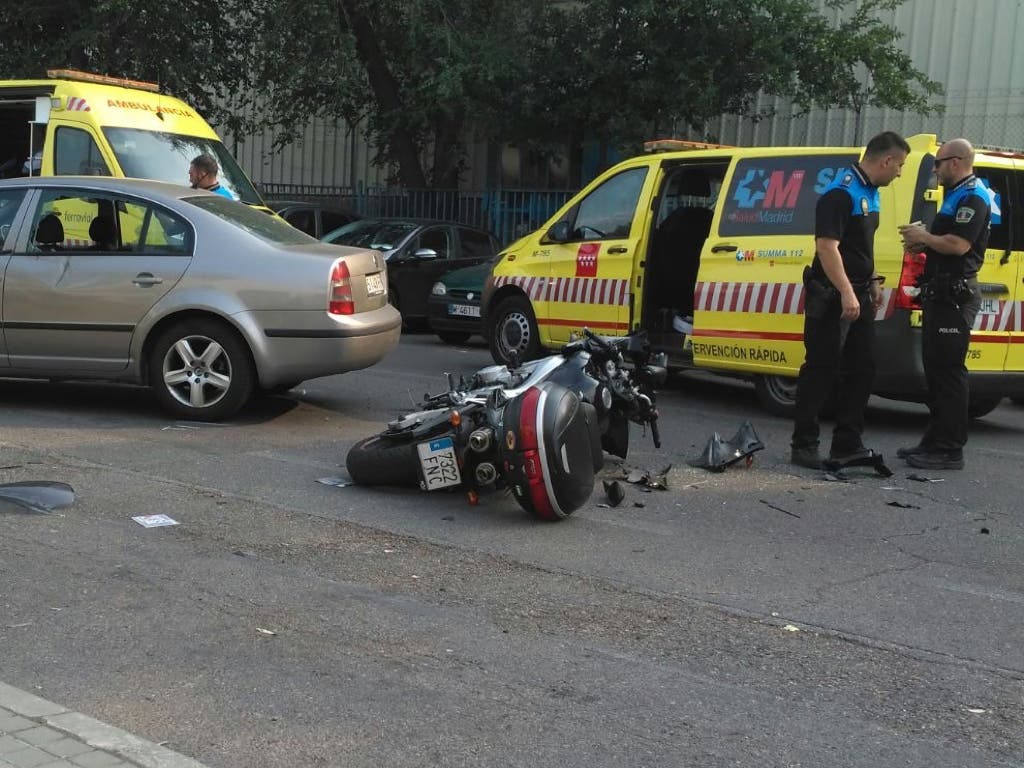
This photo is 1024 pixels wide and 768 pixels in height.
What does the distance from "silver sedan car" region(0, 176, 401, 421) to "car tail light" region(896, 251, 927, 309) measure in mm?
3520

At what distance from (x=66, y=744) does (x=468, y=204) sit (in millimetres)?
19232

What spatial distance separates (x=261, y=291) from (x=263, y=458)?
4.28ft

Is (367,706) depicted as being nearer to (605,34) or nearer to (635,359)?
(635,359)

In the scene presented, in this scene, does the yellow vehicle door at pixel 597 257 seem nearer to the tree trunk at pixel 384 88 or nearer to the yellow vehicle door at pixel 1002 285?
the yellow vehicle door at pixel 1002 285

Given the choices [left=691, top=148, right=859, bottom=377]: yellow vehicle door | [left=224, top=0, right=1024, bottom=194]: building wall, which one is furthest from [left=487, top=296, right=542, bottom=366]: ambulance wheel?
[left=224, top=0, right=1024, bottom=194]: building wall

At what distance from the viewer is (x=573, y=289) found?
10.7 m

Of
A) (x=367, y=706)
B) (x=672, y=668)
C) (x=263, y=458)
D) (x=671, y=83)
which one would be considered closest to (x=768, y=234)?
(x=263, y=458)

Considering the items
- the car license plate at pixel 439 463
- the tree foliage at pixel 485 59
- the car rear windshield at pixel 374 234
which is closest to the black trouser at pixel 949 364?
the car license plate at pixel 439 463

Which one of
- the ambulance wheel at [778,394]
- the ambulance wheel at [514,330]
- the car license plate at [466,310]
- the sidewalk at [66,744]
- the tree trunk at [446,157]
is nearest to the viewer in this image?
the sidewalk at [66,744]

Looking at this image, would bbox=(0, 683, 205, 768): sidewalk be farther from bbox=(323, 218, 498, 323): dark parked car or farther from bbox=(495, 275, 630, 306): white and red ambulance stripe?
bbox=(323, 218, 498, 323): dark parked car

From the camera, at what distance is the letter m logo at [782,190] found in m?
9.17

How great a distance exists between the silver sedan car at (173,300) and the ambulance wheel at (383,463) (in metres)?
1.63

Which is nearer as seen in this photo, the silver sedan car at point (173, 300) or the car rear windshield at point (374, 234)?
the silver sedan car at point (173, 300)

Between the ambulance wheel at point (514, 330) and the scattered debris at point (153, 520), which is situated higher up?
the ambulance wheel at point (514, 330)
